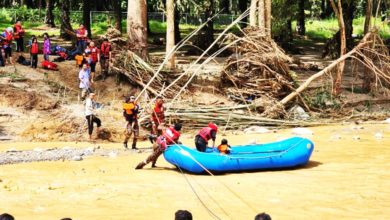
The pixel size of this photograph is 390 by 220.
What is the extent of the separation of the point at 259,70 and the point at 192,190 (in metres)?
9.86

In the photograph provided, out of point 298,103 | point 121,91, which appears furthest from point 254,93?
point 121,91

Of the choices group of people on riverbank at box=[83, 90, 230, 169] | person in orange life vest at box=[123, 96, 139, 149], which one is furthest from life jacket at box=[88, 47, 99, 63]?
person in orange life vest at box=[123, 96, 139, 149]

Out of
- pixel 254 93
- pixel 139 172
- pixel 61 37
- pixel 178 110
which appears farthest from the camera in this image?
pixel 61 37

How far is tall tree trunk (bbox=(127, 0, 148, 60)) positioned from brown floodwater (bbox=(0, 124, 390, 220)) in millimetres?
7957

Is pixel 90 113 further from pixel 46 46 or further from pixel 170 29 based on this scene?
pixel 170 29

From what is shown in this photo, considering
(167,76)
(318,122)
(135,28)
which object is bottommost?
(318,122)

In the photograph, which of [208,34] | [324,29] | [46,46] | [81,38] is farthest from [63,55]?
[324,29]

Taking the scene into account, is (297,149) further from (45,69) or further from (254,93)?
(45,69)

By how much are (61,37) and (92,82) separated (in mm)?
13650

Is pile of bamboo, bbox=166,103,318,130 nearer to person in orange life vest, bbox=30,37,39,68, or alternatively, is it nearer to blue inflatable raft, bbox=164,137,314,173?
blue inflatable raft, bbox=164,137,314,173

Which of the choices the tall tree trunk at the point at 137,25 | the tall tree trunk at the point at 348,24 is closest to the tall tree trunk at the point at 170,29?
the tall tree trunk at the point at 137,25

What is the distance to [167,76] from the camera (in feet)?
72.1

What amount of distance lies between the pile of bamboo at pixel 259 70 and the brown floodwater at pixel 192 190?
5.87 m

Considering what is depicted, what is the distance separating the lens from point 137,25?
914 inches
